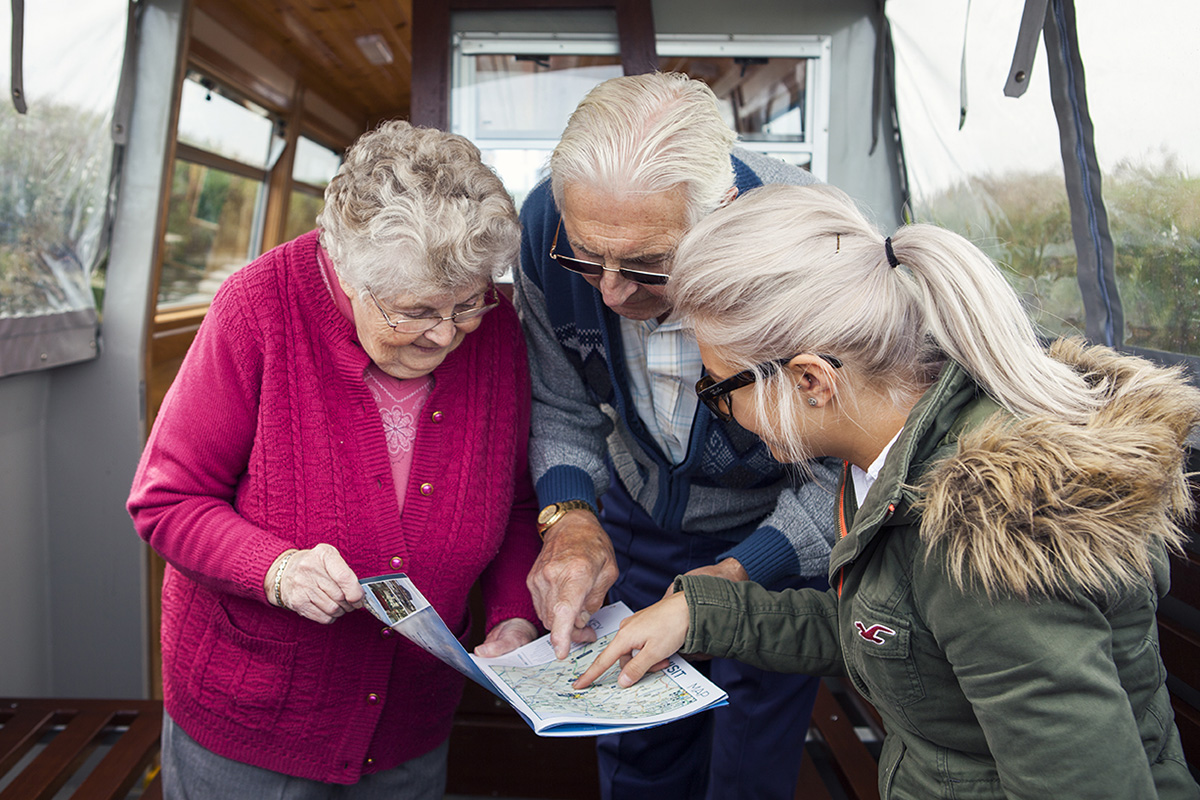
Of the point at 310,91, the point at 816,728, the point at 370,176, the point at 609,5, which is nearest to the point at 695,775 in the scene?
the point at 816,728

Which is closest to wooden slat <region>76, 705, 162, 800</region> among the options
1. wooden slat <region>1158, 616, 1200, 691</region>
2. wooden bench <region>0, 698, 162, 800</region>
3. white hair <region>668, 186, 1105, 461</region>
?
wooden bench <region>0, 698, 162, 800</region>

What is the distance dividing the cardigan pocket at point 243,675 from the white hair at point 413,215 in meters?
0.65

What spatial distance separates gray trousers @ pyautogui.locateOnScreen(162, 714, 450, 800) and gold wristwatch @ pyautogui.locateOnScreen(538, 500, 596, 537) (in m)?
0.55

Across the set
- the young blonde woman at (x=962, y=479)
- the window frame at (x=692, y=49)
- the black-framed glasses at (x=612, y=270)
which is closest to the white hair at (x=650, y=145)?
the black-framed glasses at (x=612, y=270)

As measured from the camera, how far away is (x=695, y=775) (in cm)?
213

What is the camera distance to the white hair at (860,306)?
1.10m

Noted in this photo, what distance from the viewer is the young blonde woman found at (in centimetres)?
95

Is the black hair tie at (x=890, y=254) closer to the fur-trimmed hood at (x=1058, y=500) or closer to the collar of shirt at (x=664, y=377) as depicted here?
the fur-trimmed hood at (x=1058, y=500)

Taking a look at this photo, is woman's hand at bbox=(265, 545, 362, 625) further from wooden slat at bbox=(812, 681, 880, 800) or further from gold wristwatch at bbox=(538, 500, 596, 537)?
wooden slat at bbox=(812, 681, 880, 800)

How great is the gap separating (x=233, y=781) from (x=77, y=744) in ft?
3.57

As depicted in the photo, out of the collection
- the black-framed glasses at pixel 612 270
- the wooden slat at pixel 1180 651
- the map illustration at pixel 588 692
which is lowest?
the map illustration at pixel 588 692

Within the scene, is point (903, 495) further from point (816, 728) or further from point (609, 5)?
point (609, 5)

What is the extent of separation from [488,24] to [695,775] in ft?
8.79

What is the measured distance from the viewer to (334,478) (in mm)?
1511
